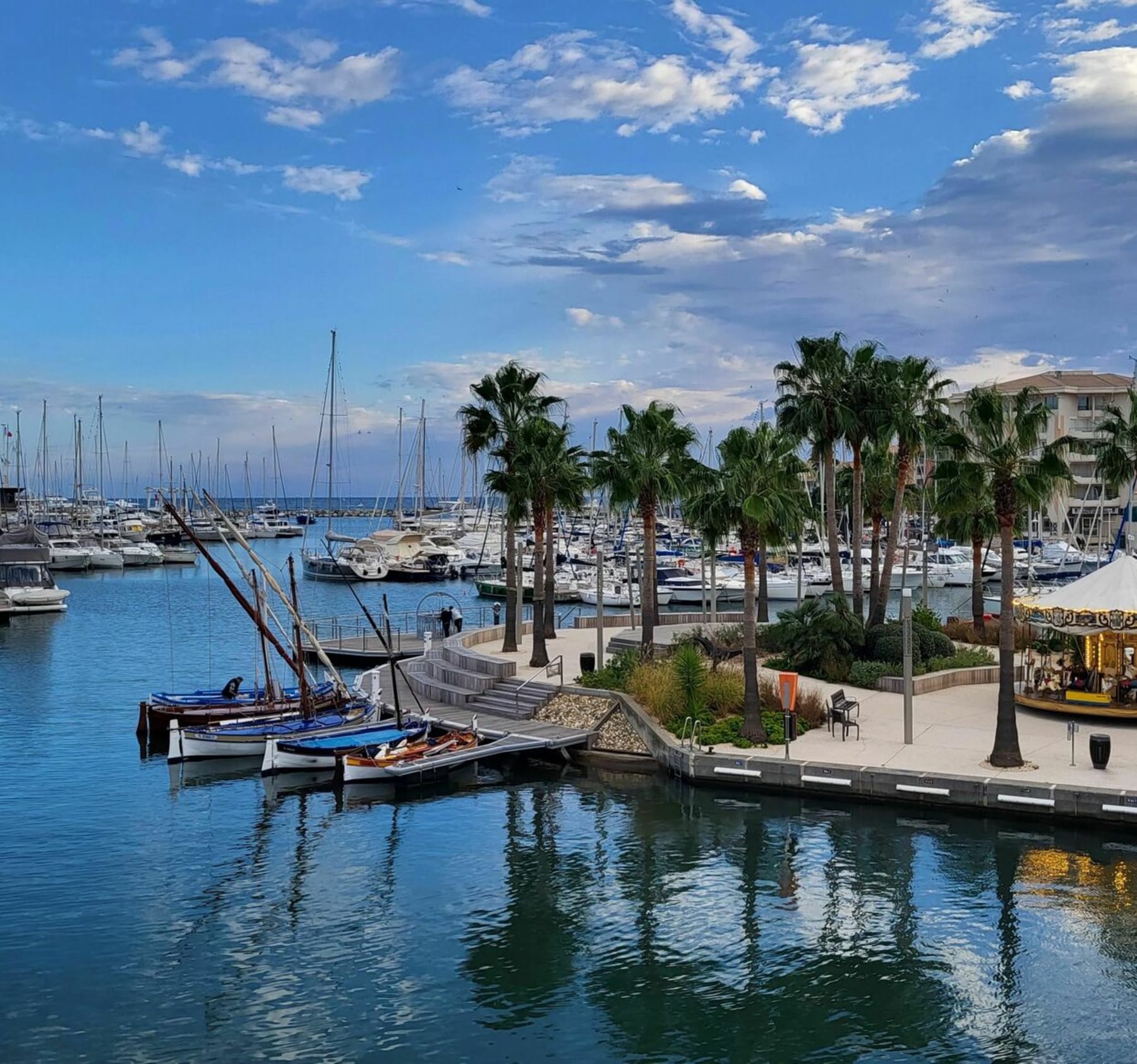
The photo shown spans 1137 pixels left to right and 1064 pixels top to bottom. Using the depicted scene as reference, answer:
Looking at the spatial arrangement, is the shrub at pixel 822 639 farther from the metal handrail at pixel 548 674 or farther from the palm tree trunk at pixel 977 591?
the palm tree trunk at pixel 977 591

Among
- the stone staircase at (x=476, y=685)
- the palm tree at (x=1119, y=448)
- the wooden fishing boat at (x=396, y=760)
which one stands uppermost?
the palm tree at (x=1119, y=448)

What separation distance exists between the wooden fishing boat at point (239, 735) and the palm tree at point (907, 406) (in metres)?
20.3

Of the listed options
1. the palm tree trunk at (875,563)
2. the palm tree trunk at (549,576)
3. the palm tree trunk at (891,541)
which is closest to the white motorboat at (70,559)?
the palm tree trunk at (549,576)

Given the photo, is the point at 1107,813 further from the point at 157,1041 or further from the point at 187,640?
the point at 187,640

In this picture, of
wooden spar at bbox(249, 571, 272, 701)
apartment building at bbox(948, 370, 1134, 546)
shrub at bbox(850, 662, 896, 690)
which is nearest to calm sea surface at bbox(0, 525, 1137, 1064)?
wooden spar at bbox(249, 571, 272, 701)

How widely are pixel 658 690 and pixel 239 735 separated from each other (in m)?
13.2

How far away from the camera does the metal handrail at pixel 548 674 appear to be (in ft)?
120

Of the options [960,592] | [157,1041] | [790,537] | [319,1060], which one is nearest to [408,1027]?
[319,1060]

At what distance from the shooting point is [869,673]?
123 ft

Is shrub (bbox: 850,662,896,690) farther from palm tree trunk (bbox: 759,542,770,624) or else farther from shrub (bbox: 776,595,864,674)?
palm tree trunk (bbox: 759,542,770,624)

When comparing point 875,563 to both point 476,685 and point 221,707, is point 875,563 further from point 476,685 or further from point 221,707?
point 221,707

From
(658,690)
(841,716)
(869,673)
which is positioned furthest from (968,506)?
(658,690)

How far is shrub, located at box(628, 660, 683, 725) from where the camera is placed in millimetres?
33500

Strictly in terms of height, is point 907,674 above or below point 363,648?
above
